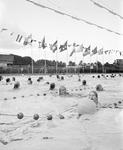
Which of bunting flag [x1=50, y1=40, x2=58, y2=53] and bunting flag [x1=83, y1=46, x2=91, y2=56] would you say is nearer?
bunting flag [x1=50, y1=40, x2=58, y2=53]

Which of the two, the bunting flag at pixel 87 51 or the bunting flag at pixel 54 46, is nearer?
the bunting flag at pixel 54 46

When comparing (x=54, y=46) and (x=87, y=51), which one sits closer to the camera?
(x=54, y=46)

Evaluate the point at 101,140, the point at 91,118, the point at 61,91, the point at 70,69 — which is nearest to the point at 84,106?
the point at 91,118

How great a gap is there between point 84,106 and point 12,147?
10.2 ft

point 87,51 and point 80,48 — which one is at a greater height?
point 80,48

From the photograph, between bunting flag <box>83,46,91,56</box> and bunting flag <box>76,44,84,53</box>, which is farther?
bunting flag <box>83,46,91,56</box>

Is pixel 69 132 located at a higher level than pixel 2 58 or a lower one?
lower

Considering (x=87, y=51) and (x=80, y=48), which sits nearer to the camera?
(x=80, y=48)

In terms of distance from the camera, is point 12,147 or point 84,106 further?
point 84,106

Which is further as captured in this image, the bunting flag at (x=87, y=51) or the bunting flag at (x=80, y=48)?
the bunting flag at (x=87, y=51)

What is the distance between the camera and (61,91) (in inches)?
474

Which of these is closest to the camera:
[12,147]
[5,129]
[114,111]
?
[12,147]

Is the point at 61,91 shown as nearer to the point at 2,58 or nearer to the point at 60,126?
the point at 60,126

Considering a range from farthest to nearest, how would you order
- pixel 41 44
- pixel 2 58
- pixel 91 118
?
pixel 2 58 < pixel 41 44 < pixel 91 118
